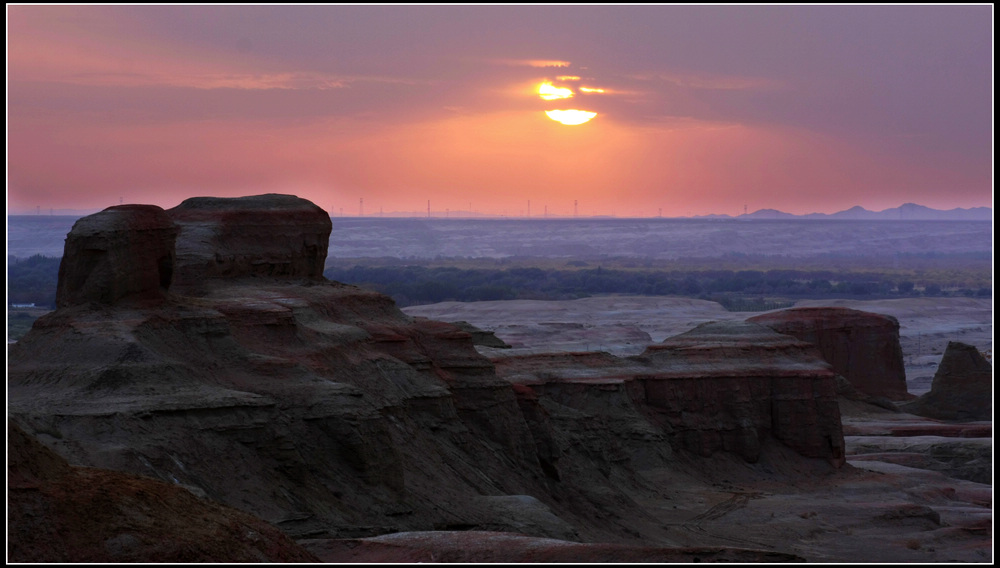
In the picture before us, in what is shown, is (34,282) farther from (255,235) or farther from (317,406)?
(317,406)

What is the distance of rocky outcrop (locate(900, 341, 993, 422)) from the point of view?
91.2 metres

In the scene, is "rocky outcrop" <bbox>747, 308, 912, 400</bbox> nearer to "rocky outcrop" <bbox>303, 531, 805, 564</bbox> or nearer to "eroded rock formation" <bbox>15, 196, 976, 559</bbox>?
"eroded rock formation" <bbox>15, 196, 976, 559</bbox>

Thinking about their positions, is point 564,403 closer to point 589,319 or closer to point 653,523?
point 653,523

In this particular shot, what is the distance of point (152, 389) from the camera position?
35656 millimetres

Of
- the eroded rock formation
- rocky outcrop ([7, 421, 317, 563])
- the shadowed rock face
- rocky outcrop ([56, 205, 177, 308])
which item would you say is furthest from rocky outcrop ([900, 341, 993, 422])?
rocky outcrop ([7, 421, 317, 563])

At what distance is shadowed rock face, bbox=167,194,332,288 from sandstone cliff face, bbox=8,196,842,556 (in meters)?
0.08

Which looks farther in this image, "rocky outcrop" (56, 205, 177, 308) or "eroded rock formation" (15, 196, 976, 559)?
"rocky outcrop" (56, 205, 177, 308)

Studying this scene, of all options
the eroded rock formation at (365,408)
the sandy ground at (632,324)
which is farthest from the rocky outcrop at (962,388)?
the sandy ground at (632,324)

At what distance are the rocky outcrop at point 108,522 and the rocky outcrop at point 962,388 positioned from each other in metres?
73.5

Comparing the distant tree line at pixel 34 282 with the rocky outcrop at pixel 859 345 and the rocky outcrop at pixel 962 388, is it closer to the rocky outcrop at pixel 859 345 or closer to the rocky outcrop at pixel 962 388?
the rocky outcrop at pixel 859 345

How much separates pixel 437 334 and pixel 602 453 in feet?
35.5

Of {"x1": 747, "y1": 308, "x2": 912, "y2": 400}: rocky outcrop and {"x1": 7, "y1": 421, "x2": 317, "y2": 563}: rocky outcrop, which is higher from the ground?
{"x1": 7, "y1": 421, "x2": 317, "y2": 563}: rocky outcrop

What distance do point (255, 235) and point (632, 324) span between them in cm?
11859

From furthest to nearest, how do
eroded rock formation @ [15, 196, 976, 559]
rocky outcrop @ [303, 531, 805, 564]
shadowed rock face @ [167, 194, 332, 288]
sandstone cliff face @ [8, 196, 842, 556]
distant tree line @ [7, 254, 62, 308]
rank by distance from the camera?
distant tree line @ [7, 254, 62, 308] → shadowed rock face @ [167, 194, 332, 288] → eroded rock formation @ [15, 196, 976, 559] → sandstone cliff face @ [8, 196, 842, 556] → rocky outcrop @ [303, 531, 805, 564]
